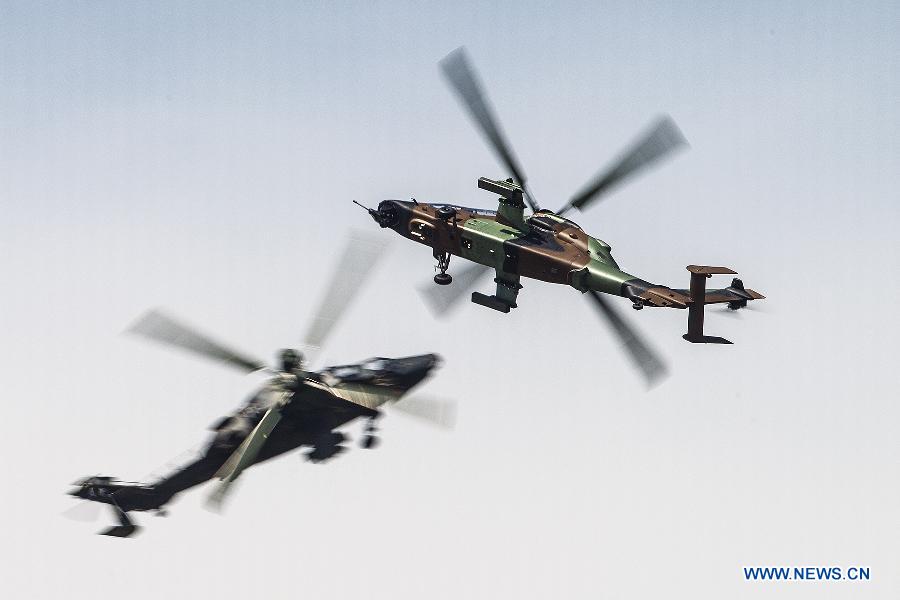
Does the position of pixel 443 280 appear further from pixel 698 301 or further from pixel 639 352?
pixel 698 301

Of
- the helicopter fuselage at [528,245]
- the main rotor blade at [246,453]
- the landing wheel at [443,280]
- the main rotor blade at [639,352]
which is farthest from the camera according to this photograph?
the landing wheel at [443,280]

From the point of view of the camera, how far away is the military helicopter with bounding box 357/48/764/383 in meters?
59.9

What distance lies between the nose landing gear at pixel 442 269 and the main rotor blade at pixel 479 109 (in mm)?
4286

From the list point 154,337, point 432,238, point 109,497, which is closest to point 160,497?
point 109,497

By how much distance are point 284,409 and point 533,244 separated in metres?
13.2

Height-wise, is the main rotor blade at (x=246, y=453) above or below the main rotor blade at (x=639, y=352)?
below

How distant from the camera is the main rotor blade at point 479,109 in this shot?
64312 mm

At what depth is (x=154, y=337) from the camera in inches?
2172

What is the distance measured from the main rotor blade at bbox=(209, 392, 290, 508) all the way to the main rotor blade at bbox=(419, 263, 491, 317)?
10558mm

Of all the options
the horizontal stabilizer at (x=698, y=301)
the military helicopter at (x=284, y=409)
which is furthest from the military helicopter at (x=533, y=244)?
the military helicopter at (x=284, y=409)

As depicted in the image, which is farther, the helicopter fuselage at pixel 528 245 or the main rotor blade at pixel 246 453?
the helicopter fuselage at pixel 528 245

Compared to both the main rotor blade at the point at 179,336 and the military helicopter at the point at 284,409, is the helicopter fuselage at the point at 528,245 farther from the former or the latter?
the main rotor blade at the point at 179,336

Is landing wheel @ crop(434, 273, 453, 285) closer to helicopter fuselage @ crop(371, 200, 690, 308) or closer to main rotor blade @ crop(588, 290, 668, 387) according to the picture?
helicopter fuselage @ crop(371, 200, 690, 308)

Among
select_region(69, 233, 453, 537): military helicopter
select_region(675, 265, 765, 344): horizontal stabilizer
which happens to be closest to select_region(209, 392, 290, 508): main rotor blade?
select_region(69, 233, 453, 537): military helicopter
